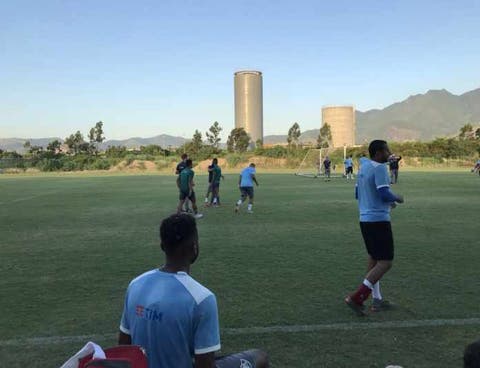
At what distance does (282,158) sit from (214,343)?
61017 mm

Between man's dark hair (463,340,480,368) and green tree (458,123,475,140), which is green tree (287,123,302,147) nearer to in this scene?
green tree (458,123,475,140)

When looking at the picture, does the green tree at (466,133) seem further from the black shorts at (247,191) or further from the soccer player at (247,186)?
the black shorts at (247,191)

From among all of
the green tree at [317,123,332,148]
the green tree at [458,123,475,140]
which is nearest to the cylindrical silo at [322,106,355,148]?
the green tree at [317,123,332,148]

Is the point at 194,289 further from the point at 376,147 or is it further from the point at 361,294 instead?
the point at 376,147

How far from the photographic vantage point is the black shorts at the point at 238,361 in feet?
8.68

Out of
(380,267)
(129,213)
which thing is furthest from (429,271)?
(129,213)

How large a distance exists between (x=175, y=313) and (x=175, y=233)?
405 mm

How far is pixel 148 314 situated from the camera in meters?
2.32

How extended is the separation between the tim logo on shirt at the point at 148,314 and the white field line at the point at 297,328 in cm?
254

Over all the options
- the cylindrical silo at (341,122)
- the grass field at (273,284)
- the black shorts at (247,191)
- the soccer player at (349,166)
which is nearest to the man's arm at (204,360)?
the grass field at (273,284)

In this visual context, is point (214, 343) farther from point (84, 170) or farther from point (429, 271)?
point (84, 170)

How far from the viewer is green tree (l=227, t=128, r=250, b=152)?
328 ft

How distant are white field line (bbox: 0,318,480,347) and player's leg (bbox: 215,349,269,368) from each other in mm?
1911

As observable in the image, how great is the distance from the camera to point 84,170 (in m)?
63.5
